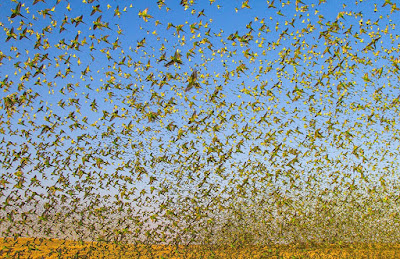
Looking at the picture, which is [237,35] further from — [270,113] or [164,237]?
[164,237]

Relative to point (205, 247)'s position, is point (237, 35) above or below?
above

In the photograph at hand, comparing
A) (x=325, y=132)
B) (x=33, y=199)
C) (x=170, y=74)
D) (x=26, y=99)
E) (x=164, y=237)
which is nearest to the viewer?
(x=170, y=74)

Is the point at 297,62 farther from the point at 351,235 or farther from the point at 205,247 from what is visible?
the point at 351,235

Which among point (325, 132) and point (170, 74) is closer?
point (170, 74)

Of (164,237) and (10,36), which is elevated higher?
(10,36)

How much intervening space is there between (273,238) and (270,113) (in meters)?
12.3

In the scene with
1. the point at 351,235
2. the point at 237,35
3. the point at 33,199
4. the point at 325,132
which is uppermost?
the point at 237,35

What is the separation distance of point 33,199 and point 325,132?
14.6 meters

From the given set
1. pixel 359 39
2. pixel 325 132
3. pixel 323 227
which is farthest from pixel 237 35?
pixel 323 227

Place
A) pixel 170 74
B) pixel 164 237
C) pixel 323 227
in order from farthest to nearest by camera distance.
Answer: pixel 323 227 → pixel 164 237 → pixel 170 74

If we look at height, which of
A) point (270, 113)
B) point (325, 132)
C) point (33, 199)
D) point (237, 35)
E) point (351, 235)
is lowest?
point (351, 235)

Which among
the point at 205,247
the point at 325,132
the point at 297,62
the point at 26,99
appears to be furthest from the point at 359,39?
the point at 205,247

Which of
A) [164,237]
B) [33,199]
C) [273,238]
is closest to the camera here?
[33,199]

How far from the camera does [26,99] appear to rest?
1385cm
